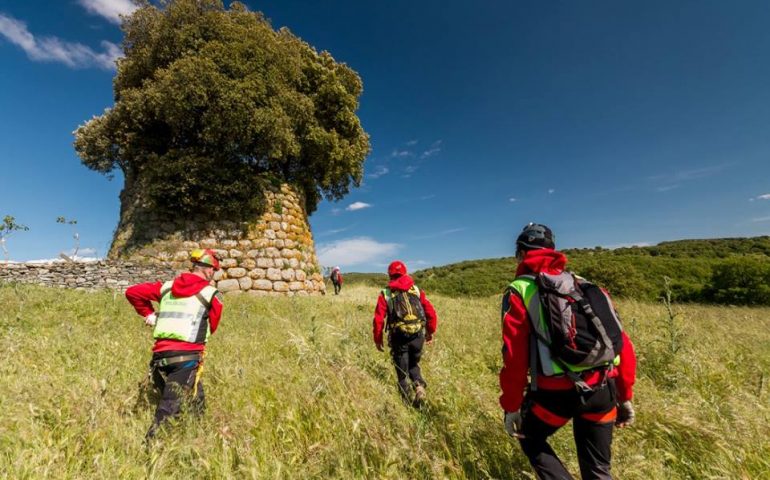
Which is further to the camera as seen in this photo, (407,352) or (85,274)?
(85,274)

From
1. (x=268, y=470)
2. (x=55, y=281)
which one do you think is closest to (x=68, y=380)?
(x=268, y=470)

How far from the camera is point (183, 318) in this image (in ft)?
12.0

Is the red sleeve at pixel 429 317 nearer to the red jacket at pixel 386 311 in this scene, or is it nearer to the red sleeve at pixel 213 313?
the red jacket at pixel 386 311

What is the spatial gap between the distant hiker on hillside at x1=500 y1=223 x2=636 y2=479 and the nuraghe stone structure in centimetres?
1402

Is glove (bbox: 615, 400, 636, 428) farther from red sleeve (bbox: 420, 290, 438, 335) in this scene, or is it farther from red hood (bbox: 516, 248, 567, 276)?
red sleeve (bbox: 420, 290, 438, 335)

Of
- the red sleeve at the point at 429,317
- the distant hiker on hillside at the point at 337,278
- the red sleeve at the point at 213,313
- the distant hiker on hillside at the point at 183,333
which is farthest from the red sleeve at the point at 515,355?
the distant hiker on hillside at the point at 337,278

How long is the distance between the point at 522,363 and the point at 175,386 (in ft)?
10.7

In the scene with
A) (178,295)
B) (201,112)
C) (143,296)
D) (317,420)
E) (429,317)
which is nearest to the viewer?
(317,420)

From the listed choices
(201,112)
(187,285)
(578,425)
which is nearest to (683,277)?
(578,425)

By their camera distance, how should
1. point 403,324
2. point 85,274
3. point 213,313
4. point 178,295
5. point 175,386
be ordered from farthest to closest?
Result: point 85,274, point 403,324, point 213,313, point 178,295, point 175,386

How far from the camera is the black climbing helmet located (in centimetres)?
253

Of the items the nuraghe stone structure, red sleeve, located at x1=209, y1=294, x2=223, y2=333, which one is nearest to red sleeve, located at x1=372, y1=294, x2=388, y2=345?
red sleeve, located at x1=209, y1=294, x2=223, y2=333

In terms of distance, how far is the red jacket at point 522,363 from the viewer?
2.24m

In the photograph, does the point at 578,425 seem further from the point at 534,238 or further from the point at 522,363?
the point at 534,238
